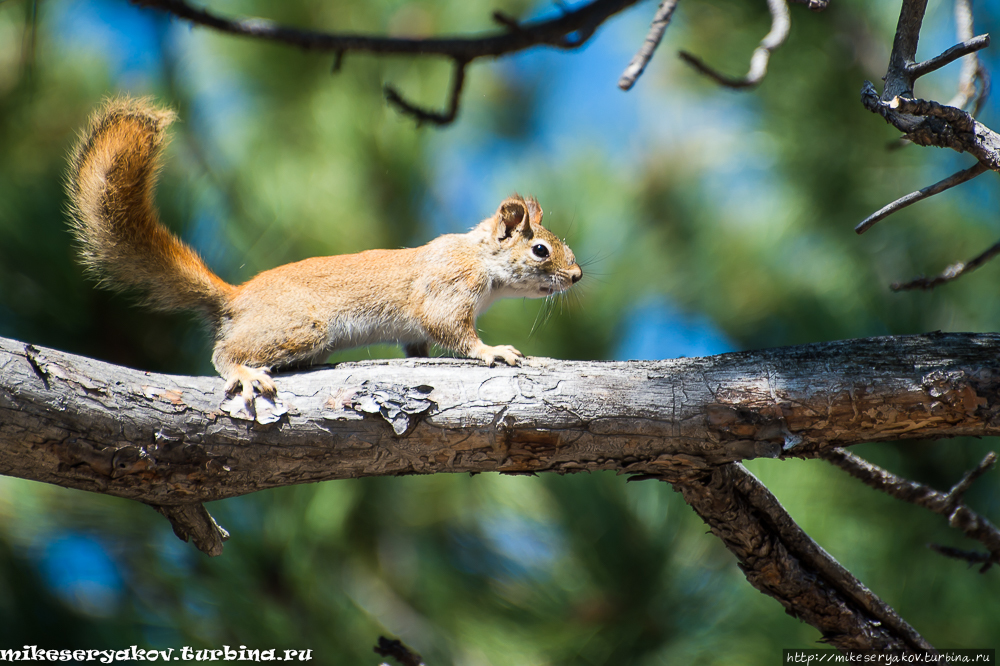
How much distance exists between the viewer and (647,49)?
46.6 inches

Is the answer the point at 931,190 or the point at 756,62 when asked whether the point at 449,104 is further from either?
the point at 931,190

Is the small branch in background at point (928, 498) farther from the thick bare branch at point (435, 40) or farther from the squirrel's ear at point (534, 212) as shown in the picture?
the squirrel's ear at point (534, 212)

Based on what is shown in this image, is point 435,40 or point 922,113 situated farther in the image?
point 435,40

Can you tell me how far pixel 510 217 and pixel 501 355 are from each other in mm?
564

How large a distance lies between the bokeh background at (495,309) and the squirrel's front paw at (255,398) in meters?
0.91

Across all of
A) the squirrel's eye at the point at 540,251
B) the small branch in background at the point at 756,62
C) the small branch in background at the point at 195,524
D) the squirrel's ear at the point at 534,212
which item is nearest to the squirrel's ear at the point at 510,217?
the squirrel's eye at the point at 540,251

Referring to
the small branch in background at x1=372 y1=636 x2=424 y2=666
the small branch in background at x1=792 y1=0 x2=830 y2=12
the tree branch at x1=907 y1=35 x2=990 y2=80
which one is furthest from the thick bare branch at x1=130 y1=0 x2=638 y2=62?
the small branch in background at x1=372 y1=636 x2=424 y2=666

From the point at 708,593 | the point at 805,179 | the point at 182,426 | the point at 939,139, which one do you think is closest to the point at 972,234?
the point at 805,179

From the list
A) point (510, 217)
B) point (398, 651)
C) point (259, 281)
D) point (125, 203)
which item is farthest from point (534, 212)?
point (398, 651)

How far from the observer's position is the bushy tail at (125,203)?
4.65ft

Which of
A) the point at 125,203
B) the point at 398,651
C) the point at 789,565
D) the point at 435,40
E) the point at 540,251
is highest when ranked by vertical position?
the point at 435,40

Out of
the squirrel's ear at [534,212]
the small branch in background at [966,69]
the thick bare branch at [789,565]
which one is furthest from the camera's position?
the squirrel's ear at [534,212]

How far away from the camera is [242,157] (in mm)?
2639

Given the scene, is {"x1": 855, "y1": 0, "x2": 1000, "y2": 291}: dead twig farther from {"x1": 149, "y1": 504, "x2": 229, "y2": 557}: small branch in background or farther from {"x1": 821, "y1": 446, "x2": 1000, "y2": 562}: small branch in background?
{"x1": 149, "y1": 504, "x2": 229, "y2": 557}: small branch in background
